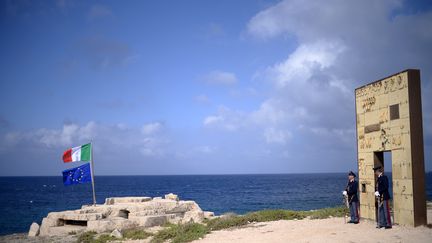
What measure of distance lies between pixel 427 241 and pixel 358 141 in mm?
4985

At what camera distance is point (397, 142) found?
11.9 meters

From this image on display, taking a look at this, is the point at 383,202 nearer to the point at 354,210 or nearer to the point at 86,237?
the point at 354,210

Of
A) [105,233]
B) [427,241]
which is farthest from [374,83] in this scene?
[105,233]

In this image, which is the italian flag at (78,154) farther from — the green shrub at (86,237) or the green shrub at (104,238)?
the green shrub at (104,238)

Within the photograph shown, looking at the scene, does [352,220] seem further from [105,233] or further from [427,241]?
[105,233]

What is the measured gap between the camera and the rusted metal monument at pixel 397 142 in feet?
37.0

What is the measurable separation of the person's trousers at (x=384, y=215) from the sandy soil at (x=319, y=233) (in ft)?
0.83

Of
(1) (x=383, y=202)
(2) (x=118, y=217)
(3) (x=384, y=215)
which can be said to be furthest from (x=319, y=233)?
(2) (x=118, y=217)

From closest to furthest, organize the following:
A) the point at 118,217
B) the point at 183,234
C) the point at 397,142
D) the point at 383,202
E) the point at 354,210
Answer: the point at 383,202
the point at 397,142
the point at 354,210
the point at 183,234
the point at 118,217

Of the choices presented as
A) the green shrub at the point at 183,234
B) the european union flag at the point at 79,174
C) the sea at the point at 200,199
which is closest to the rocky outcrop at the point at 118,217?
the european union flag at the point at 79,174

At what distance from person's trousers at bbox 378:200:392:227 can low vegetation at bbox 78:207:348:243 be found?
14.2ft

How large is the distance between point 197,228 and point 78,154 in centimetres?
1052

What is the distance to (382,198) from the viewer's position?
11.7 metres

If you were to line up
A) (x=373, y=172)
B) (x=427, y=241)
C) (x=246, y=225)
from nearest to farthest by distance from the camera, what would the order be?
1. (x=427, y=241)
2. (x=373, y=172)
3. (x=246, y=225)
